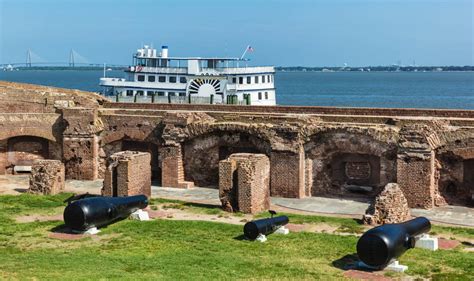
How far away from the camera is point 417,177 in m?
19.0

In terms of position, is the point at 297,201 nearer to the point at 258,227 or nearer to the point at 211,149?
the point at 211,149

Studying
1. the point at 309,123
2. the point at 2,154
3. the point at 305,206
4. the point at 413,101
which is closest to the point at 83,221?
the point at 305,206

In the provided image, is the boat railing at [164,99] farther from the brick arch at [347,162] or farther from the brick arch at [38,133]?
the brick arch at [347,162]

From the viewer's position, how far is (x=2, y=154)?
→ 81.1ft

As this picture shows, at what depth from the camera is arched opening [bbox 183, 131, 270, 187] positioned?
72.9 feet

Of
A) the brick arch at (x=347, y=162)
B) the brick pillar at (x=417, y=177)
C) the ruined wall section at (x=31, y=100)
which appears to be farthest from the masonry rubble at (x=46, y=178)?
the brick pillar at (x=417, y=177)

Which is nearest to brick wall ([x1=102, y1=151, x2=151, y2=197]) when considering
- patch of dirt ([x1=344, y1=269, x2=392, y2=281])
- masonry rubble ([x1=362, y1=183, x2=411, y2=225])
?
masonry rubble ([x1=362, y1=183, x2=411, y2=225])

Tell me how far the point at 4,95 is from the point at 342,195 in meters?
13.1

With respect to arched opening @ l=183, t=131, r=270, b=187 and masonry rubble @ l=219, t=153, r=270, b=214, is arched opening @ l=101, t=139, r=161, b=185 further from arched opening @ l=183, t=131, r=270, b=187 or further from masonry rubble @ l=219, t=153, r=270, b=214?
masonry rubble @ l=219, t=153, r=270, b=214

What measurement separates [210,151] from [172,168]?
136 centimetres

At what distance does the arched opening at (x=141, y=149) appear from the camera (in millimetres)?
24094

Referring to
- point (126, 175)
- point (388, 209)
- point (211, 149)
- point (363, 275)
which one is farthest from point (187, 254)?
point (211, 149)

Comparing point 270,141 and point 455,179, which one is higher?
point 270,141

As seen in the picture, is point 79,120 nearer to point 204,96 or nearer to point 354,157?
point 354,157
